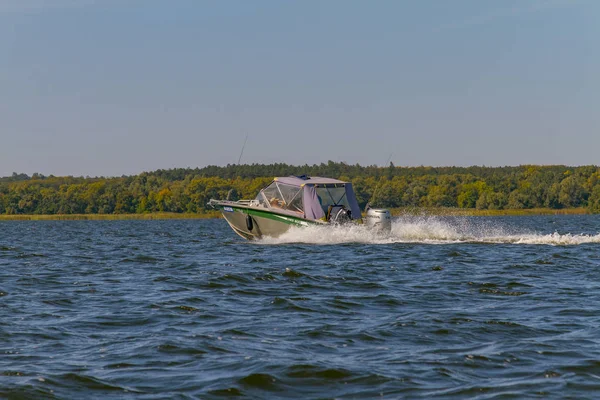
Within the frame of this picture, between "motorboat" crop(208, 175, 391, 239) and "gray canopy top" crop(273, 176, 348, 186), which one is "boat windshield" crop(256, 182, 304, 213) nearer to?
"motorboat" crop(208, 175, 391, 239)

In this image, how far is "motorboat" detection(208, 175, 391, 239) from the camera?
36.1 m

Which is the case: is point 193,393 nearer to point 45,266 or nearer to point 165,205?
point 45,266

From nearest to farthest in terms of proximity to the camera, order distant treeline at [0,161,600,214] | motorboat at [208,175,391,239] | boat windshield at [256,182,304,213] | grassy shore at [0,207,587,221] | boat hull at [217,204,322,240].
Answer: motorboat at [208,175,391,239] → boat hull at [217,204,322,240] → boat windshield at [256,182,304,213] → grassy shore at [0,207,587,221] → distant treeline at [0,161,600,214]

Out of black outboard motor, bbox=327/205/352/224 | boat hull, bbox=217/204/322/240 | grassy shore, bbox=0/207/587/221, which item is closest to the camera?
black outboard motor, bbox=327/205/352/224

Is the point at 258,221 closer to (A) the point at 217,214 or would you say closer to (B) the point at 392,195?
(B) the point at 392,195

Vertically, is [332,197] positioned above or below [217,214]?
above

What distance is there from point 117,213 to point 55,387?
571 feet

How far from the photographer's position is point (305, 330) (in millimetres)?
14258

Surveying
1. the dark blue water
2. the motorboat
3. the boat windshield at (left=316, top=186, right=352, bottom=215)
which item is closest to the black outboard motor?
the motorboat

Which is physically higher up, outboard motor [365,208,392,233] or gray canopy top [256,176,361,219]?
gray canopy top [256,176,361,219]

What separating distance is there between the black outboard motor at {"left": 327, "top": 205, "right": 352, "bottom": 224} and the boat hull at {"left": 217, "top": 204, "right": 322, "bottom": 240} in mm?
741

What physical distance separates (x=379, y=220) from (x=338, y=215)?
5.91 ft

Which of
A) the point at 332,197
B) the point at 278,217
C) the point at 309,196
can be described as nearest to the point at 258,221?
the point at 278,217

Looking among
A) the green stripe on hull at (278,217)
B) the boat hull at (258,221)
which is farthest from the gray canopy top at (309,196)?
the boat hull at (258,221)
